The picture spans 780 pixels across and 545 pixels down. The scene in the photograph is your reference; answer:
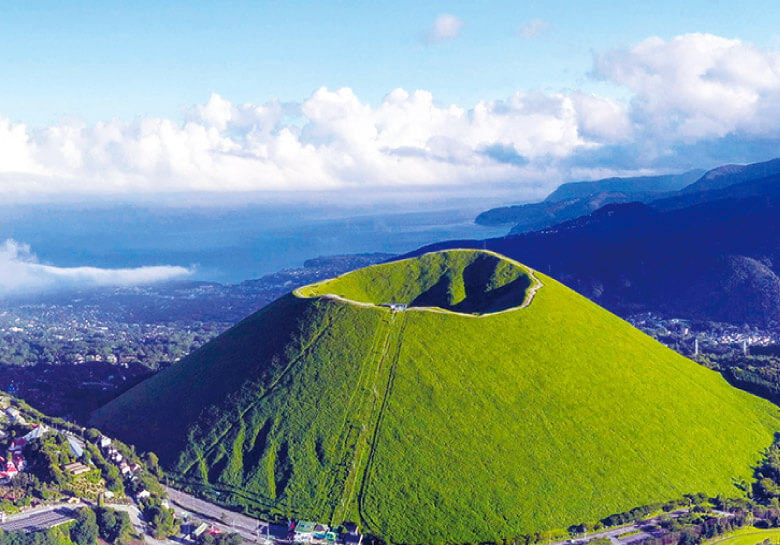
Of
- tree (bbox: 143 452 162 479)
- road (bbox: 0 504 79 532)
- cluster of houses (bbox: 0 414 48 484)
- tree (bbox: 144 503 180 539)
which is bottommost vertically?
tree (bbox: 144 503 180 539)

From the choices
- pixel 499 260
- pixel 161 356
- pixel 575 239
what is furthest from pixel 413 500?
pixel 575 239

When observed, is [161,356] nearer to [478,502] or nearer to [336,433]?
[336,433]

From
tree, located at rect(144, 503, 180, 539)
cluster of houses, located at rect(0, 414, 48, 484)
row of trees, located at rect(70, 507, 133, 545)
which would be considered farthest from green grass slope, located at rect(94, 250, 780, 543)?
row of trees, located at rect(70, 507, 133, 545)

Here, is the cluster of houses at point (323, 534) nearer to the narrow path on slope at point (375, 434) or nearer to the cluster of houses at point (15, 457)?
the narrow path on slope at point (375, 434)

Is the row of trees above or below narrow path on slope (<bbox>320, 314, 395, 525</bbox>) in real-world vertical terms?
below

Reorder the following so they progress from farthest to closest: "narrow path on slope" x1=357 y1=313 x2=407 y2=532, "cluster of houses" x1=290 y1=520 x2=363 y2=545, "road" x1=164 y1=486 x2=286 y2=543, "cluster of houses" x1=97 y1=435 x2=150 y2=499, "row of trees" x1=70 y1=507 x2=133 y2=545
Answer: "cluster of houses" x1=97 y1=435 x2=150 y2=499 < "narrow path on slope" x1=357 y1=313 x2=407 y2=532 < "road" x1=164 y1=486 x2=286 y2=543 < "cluster of houses" x1=290 y1=520 x2=363 y2=545 < "row of trees" x1=70 y1=507 x2=133 y2=545

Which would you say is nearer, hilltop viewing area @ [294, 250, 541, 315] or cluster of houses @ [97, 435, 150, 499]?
cluster of houses @ [97, 435, 150, 499]

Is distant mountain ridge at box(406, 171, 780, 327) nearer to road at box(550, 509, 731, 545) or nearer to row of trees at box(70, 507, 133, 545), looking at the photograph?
road at box(550, 509, 731, 545)
